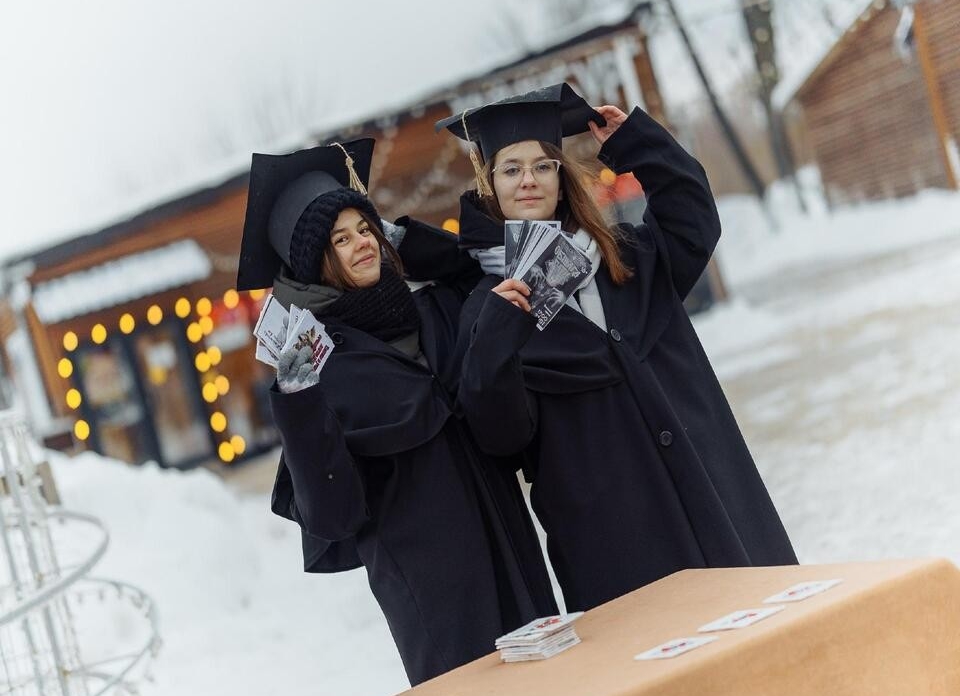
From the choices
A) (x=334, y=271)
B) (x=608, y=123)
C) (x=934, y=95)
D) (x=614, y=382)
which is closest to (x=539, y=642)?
(x=614, y=382)

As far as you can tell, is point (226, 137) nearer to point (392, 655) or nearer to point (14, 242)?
point (14, 242)

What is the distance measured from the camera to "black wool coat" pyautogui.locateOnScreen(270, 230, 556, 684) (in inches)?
111

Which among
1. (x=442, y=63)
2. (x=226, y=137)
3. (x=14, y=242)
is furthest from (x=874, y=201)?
(x=226, y=137)

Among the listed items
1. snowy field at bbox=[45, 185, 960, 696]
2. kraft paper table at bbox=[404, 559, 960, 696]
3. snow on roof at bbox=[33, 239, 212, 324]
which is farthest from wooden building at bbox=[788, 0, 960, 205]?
kraft paper table at bbox=[404, 559, 960, 696]

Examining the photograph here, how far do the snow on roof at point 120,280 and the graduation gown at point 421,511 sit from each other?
13.3 meters

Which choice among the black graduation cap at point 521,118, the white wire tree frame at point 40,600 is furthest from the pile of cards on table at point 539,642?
the white wire tree frame at point 40,600

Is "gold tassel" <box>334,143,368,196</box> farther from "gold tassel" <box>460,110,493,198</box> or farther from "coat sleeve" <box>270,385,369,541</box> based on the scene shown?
"coat sleeve" <box>270,385,369,541</box>

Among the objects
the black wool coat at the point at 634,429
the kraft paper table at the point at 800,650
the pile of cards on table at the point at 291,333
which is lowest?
the kraft paper table at the point at 800,650

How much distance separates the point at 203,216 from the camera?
16172 millimetres

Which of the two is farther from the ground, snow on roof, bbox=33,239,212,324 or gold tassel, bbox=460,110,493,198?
snow on roof, bbox=33,239,212,324

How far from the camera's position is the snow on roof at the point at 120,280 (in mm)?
15547

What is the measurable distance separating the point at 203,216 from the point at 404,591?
13919mm

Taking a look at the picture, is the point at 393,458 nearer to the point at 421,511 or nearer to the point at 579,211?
the point at 421,511

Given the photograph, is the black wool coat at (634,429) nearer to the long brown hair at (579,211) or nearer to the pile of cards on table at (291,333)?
the long brown hair at (579,211)
